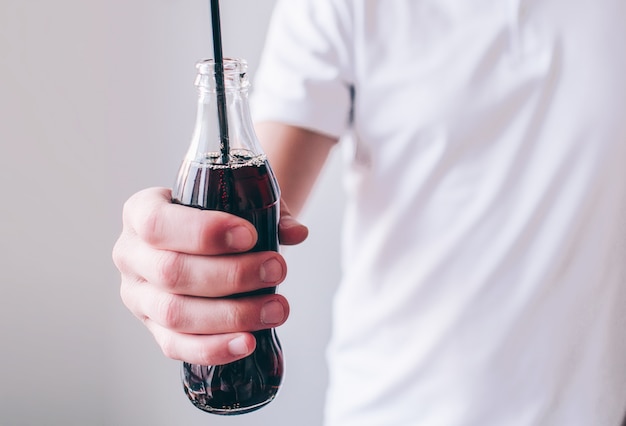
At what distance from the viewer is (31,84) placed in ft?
3.95

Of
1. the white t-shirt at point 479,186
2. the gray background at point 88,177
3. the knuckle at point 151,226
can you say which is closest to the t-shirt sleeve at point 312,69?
the white t-shirt at point 479,186

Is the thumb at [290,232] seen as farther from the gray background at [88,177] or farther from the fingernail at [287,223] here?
the gray background at [88,177]

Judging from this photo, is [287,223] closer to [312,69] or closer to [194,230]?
[194,230]

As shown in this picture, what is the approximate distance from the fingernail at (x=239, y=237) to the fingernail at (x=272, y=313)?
0.06 m

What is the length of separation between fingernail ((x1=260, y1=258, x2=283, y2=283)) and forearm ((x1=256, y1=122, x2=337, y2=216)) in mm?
265

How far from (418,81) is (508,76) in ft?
0.34

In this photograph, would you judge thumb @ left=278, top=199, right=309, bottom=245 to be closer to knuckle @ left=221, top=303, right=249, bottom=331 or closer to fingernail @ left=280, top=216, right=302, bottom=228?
fingernail @ left=280, top=216, right=302, bottom=228

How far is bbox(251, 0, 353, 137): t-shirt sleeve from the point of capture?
798mm

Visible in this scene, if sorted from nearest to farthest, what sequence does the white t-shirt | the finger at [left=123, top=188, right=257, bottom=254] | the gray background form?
the finger at [left=123, top=188, right=257, bottom=254] < the white t-shirt < the gray background

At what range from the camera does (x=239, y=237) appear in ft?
1.74

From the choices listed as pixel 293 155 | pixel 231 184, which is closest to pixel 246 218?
pixel 231 184

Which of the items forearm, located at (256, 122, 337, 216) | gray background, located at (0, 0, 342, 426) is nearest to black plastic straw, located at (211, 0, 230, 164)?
forearm, located at (256, 122, 337, 216)

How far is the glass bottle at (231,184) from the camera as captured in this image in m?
0.57

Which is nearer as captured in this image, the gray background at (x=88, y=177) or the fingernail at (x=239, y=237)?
the fingernail at (x=239, y=237)
